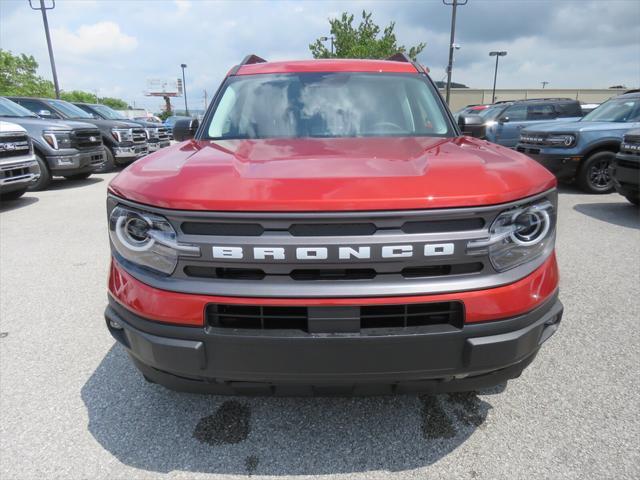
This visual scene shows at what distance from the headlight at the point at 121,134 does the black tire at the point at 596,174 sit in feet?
36.1

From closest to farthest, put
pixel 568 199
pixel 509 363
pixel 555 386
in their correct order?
pixel 509 363
pixel 555 386
pixel 568 199

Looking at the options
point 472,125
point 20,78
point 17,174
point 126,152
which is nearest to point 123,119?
point 126,152

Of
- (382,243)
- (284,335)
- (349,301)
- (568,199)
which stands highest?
(382,243)

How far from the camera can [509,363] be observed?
1608 millimetres

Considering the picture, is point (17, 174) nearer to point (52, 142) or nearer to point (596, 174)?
point (52, 142)

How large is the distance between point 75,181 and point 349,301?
11.2 m

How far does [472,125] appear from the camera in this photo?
3000mm

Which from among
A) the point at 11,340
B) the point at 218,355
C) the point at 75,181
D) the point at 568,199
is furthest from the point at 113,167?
the point at 218,355

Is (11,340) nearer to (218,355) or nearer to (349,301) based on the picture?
(218,355)

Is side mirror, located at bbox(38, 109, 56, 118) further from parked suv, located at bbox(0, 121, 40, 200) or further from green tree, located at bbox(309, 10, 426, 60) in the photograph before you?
green tree, located at bbox(309, 10, 426, 60)

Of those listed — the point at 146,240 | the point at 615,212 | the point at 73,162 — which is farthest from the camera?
the point at 73,162

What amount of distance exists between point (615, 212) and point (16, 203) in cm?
1030

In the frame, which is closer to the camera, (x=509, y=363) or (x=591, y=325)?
(x=509, y=363)

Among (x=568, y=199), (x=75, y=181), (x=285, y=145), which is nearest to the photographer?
(x=285, y=145)
